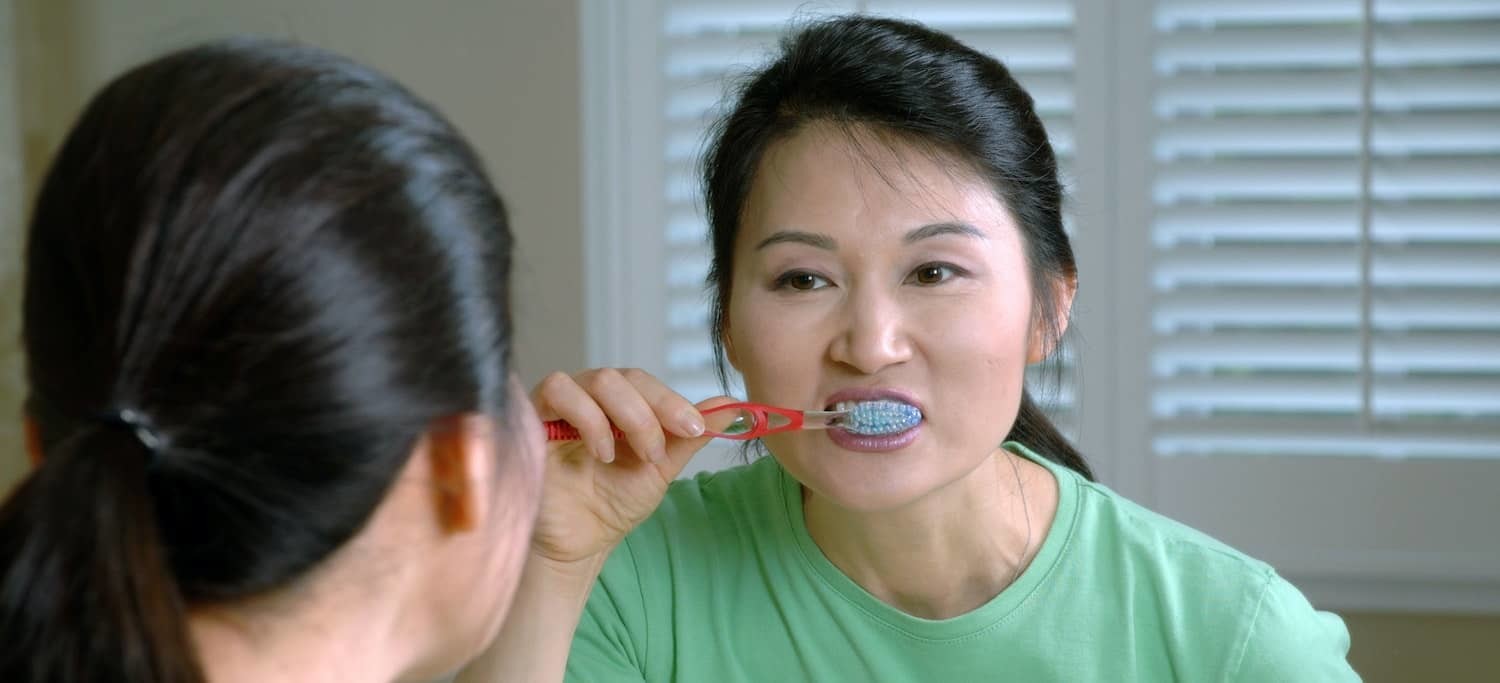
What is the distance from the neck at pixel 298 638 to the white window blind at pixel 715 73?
4.61 feet

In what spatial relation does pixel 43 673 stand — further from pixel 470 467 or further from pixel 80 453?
pixel 470 467

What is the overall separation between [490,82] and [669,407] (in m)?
1.09

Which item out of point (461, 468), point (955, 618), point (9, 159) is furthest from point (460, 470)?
point (9, 159)

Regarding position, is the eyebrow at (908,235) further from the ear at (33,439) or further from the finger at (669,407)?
the ear at (33,439)

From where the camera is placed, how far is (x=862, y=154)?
1178mm

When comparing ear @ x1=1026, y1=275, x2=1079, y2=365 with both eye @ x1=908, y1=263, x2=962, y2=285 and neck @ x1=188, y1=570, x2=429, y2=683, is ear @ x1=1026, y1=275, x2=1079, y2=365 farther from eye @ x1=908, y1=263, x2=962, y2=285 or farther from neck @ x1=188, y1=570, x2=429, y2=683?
neck @ x1=188, y1=570, x2=429, y2=683

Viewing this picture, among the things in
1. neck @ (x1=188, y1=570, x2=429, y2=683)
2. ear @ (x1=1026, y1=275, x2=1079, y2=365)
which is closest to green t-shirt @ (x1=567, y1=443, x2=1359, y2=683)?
ear @ (x1=1026, y1=275, x2=1079, y2=365)

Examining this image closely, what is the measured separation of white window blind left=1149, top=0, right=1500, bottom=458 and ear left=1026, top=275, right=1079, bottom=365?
2.39ft

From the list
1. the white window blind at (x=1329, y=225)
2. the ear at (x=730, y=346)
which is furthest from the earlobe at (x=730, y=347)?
the white window blind at (x=1329, y=225)

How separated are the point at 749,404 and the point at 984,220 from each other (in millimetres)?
254

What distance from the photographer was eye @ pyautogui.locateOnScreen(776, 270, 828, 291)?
118 centimetres

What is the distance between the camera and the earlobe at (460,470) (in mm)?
676

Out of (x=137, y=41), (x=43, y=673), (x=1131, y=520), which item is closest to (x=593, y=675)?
(x=1131, y=520)

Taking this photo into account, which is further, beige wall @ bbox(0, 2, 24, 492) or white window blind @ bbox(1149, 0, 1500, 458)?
white window blind @ bbox(1149, 0, 1500, 458)
